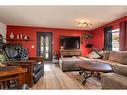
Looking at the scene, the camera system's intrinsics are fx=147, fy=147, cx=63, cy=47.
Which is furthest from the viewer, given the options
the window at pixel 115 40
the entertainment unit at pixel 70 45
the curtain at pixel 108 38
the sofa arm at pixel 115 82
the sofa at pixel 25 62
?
the entertainment unit at pixel 70 45

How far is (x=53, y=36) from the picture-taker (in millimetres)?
8594

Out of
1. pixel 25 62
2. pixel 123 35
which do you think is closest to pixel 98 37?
pixel 123 35

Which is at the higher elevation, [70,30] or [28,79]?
[70,30]

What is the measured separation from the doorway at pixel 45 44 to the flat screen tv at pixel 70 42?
74 cm

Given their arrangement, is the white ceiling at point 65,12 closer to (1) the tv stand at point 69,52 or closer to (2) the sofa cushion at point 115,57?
(2) the sofa cushion at point 115,57

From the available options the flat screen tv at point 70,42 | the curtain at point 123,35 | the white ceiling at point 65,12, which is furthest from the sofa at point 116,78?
the flat screen tv at point 70,42

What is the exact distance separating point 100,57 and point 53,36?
3.45 meters

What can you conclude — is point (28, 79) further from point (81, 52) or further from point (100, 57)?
point (81, 52)

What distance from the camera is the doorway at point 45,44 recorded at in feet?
27.8

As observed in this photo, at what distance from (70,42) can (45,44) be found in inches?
57.5

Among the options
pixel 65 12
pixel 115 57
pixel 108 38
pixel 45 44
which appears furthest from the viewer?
pixel 45 44

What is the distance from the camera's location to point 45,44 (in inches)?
338

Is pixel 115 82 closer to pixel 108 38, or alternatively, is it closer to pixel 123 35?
pixel 123 35
